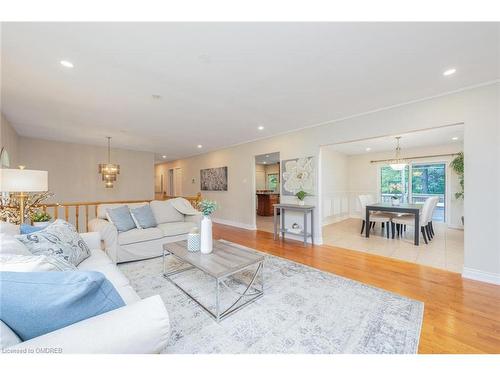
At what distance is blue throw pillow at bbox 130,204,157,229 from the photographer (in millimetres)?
3476

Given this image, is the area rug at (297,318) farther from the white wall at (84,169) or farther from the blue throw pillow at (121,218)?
the white wall at (84,169)

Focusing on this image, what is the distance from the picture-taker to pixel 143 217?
353 centimetres

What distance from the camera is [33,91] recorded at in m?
2.68

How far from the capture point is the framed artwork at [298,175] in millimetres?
4328

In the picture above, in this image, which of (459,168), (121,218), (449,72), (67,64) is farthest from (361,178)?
(67,64)

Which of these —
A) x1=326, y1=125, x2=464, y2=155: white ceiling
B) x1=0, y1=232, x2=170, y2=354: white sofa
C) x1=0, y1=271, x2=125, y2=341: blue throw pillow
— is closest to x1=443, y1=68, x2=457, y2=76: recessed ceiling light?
x1=326, y1=125, x2=464, y2=155: white ceiling

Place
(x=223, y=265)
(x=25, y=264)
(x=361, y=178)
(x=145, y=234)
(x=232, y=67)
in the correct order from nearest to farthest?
1. (x=25, y=264)
2. (x=223, y=265)
3. (x=232, y=67)
4. (x=145, y=234)
5. (x=361, y=178)

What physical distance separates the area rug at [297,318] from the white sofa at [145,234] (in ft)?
2.02

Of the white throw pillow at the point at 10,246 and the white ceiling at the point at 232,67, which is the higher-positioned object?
the white ceiling at the point at 232,67

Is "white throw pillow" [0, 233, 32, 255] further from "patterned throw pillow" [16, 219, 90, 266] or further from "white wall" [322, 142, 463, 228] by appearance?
"white wall" [322, 142, 463, 228]

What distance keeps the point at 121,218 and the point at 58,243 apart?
1.63 meters

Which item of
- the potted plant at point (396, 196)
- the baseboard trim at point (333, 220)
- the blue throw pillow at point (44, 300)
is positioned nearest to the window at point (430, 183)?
the potted plant at point (396, 196)

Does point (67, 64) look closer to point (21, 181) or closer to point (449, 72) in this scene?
point (21, 181)
